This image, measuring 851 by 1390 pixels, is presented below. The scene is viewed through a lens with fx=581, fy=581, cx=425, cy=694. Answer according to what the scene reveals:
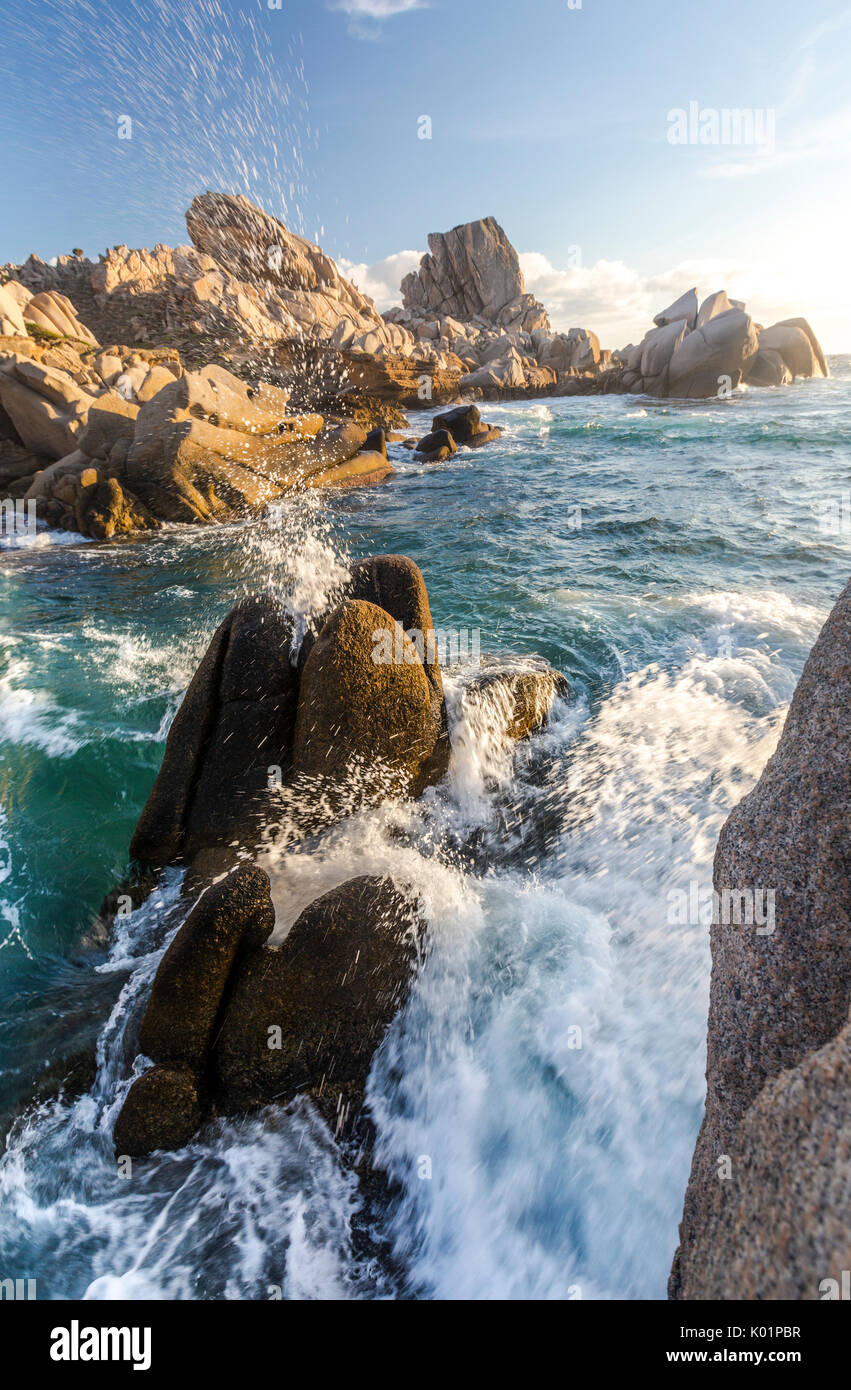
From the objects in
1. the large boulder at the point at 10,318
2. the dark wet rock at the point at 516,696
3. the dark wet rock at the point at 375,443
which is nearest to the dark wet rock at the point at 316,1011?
the dark wet rock at the point at 516,696

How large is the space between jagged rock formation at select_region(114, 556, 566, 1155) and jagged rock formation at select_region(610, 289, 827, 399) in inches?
1954

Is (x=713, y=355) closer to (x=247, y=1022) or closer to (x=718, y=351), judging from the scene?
(x=718, y=351)

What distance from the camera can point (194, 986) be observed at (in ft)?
10.9

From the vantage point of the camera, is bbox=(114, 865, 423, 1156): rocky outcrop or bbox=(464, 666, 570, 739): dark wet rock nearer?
bbox=(114, 865, 423, 1156): rocky outcrop

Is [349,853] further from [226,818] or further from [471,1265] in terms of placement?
[471,1265]

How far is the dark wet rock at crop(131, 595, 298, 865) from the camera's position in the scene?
4898 millimetres

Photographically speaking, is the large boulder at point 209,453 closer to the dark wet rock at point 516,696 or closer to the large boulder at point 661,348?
the dark wet rock at point 516,696

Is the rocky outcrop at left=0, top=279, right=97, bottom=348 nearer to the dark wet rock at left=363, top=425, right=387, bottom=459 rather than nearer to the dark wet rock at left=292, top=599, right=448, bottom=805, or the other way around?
the dark wet rock at left=363, top=425, right=387, bottom=459

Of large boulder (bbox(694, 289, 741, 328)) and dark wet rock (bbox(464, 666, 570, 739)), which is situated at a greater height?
large boulder (bbox(694, 289, 741, 328))

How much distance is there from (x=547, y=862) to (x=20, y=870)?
4.82 metres

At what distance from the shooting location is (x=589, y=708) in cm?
733

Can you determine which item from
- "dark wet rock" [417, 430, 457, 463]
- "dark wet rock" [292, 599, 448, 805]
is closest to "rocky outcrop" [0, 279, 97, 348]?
"dark wet rock" [417, 430, 457, 463]
